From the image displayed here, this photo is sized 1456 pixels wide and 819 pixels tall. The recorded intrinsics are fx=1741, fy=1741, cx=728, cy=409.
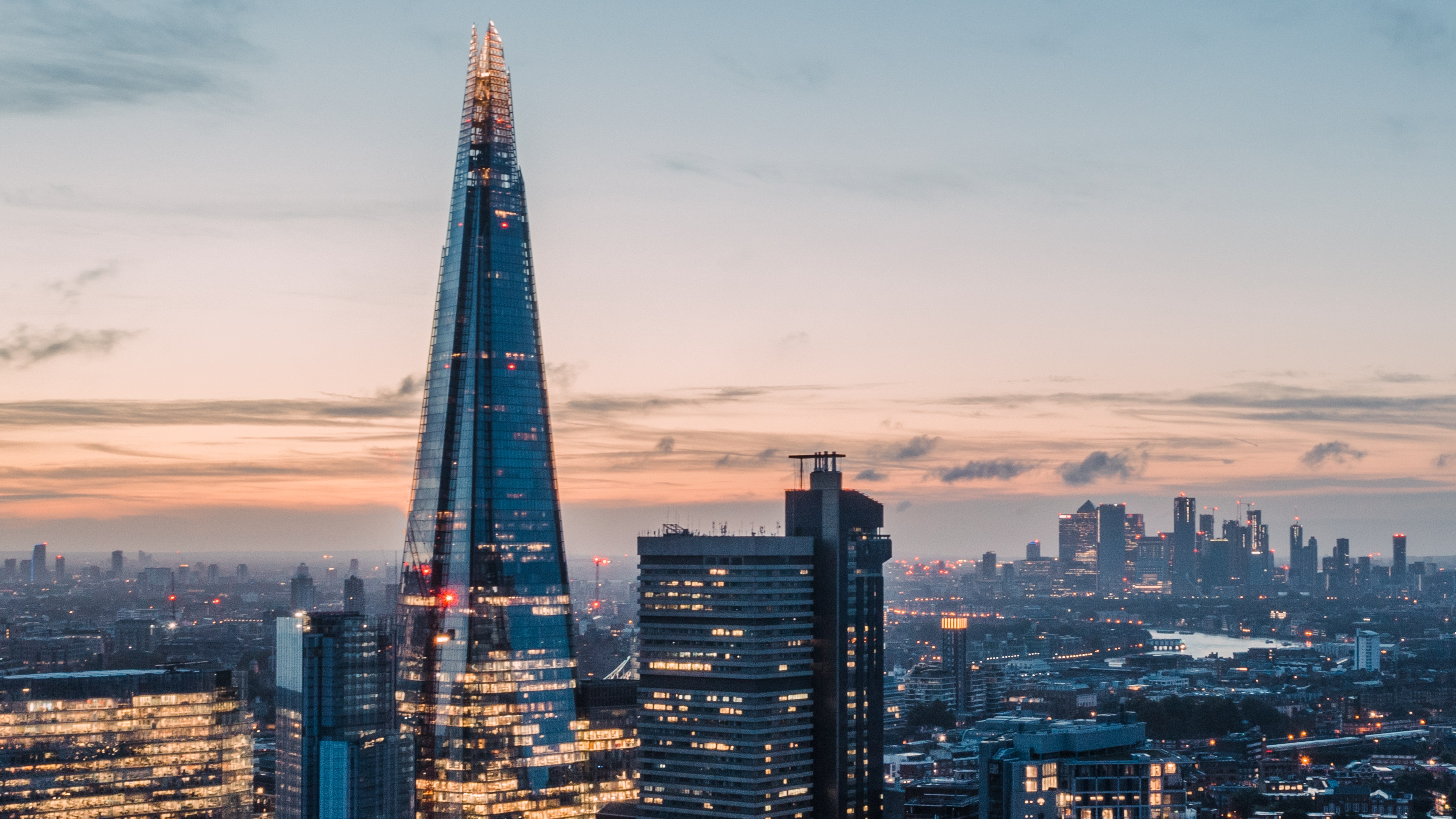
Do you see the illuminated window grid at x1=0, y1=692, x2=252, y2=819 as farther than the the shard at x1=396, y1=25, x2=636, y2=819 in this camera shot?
No

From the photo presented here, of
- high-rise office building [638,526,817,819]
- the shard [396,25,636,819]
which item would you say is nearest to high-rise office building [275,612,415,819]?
the shard [396,25,636,819]

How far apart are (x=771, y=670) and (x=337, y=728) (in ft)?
139

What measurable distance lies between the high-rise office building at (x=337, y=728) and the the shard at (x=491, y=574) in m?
12.5

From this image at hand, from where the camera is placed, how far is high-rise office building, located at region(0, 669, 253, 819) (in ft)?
570

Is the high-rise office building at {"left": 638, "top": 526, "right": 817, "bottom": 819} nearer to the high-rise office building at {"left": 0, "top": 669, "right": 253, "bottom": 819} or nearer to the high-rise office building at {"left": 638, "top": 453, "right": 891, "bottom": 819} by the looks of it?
the high-rise office building at {"left": 638, "top": 453, "right": 891, "bottom": 819}

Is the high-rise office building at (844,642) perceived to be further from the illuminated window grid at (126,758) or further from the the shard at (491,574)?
the illuminated window grid at (126,758)

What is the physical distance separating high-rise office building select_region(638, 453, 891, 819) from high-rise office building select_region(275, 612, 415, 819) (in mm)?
25030

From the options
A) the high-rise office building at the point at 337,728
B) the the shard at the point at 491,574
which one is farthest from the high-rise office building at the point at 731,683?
the the shard at the point at 491,574

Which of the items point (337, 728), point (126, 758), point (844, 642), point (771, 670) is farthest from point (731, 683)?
point (126, 758)

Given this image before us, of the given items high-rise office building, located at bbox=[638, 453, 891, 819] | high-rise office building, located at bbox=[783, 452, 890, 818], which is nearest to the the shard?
high-rise office building, located at bbox=[638, 453, 891, 819]

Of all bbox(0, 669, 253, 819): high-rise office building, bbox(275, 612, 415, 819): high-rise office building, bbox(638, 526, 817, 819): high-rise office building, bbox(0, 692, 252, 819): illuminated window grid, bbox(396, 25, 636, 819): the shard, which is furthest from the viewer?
bbox(396, 25, 636, 819): the shard

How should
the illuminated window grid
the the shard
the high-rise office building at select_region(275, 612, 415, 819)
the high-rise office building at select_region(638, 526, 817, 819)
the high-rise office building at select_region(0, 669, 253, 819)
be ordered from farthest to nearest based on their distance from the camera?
the the shard, the high-rise office building at select_region(0, 669, 253, 819), the illuminated window grid, the high-rise office building at select_region(275, 612, 415, 819), the high-rise office building at select_region(638, 526, 817, 819)

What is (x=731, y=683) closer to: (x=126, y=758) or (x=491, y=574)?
(x=491, y=574)

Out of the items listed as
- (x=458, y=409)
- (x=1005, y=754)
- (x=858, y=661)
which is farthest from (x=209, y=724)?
(x=1005, y=754)
